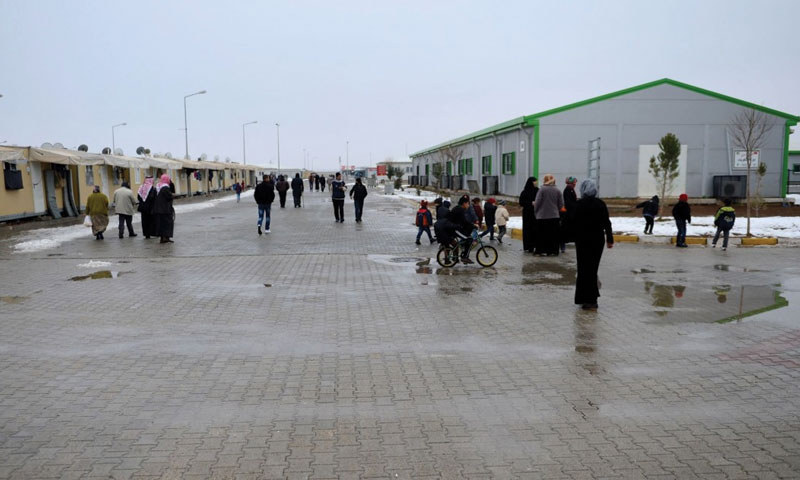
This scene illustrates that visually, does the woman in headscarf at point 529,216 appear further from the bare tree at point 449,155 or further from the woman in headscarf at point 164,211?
the bare tree at point 449,155

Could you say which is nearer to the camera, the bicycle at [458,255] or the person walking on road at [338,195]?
the bicycle at [458,255]

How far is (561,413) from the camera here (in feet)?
16.1

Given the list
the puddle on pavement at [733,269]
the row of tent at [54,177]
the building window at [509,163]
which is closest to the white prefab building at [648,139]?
the building window at [509,163]

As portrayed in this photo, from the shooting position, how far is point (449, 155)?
157 feet

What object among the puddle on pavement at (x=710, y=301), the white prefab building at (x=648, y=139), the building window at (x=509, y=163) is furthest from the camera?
the building window at (x=509, y=163)

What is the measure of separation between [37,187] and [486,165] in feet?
79.4

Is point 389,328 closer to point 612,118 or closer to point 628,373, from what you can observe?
point 628,373

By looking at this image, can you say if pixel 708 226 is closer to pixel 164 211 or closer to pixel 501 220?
pixel 501 220

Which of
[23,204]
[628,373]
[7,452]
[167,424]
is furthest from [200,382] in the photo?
[23,204]

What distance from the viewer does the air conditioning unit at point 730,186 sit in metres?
28.2

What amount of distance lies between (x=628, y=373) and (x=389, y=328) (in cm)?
285

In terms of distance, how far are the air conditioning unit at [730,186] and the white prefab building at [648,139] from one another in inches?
1.7

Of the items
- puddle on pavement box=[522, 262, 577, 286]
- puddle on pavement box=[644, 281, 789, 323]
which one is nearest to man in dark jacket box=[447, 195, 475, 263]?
puddle on pavement box=[522, 262, 577, 286]

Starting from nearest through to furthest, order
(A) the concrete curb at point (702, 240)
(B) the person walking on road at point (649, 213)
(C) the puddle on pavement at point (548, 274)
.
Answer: (C) the puddle on pavement at point (548, 274)
(A) the concrete curb at point (702, 240)
(B) the person walking on road at point (649, 213)
